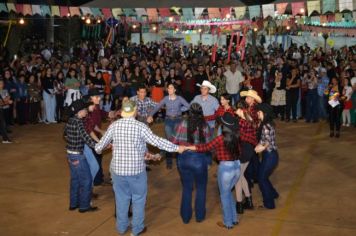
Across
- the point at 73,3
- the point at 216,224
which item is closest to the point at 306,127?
the point at 216,224

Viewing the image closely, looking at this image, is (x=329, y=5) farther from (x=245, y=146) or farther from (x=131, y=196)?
(x=131, y=196)

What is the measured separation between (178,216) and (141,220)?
3.12 ft

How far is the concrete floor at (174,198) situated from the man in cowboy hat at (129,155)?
2.09 feet

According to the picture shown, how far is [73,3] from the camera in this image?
33.2 meters

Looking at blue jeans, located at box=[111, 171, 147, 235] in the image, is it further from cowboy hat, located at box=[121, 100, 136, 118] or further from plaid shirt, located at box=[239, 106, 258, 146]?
plaid shirt, located at box=[239, 106, 258, 146]

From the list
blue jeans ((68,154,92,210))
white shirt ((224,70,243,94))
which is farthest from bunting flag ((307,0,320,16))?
blue jeans ((68,154,92,210))

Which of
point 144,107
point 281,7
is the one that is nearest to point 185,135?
point 144,107

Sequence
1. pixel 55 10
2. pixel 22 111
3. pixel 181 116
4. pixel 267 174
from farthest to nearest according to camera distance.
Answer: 1. pixel 55 10
2. pixel 22 111
3. pixel 181 116
4. pixel 267 174

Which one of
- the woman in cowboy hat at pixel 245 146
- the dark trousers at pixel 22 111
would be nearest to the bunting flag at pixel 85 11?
the dark trousers at pixel 22 111

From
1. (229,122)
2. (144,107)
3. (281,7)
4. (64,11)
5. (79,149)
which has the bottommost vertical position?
(79,149)

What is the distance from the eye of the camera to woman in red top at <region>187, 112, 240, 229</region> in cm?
626

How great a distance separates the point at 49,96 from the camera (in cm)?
1517

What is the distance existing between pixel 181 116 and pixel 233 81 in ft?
22.2

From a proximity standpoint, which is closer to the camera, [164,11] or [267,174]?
[267,174]
